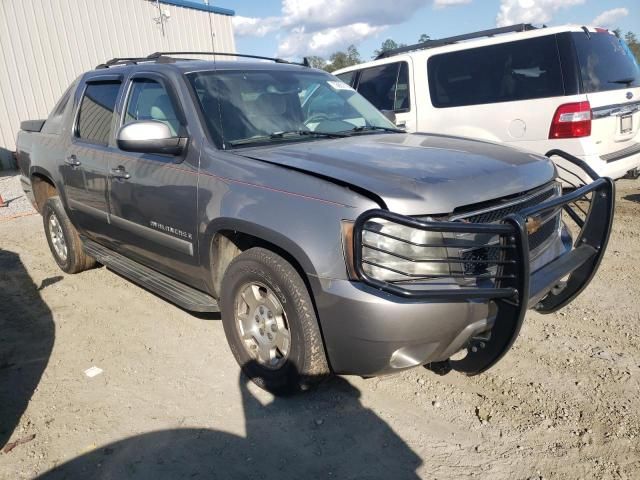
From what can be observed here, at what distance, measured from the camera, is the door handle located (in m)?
4.37

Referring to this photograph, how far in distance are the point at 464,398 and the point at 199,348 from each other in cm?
182

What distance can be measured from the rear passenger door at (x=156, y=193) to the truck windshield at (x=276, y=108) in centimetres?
22

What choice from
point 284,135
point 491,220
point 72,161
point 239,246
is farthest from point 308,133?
point 72,161

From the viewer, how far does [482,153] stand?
2.94 meters

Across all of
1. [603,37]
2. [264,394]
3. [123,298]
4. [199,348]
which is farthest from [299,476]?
[603,37]

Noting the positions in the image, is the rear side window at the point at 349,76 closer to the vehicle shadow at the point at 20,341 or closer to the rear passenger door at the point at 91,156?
the rear passenger door at the point at 91,156

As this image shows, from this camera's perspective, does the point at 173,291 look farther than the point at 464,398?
Yes

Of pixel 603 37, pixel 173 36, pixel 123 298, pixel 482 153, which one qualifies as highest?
pixel 173 36

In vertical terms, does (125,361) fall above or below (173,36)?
below

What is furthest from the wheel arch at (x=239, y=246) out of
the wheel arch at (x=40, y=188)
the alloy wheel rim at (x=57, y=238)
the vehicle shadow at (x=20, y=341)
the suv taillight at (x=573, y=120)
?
the suv taillight at (x=573, y=120)

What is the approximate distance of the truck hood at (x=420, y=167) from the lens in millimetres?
2324

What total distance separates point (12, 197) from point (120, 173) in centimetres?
760

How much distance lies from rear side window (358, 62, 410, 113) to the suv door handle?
4.27m

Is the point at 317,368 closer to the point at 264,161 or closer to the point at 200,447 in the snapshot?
the point at 200,447
